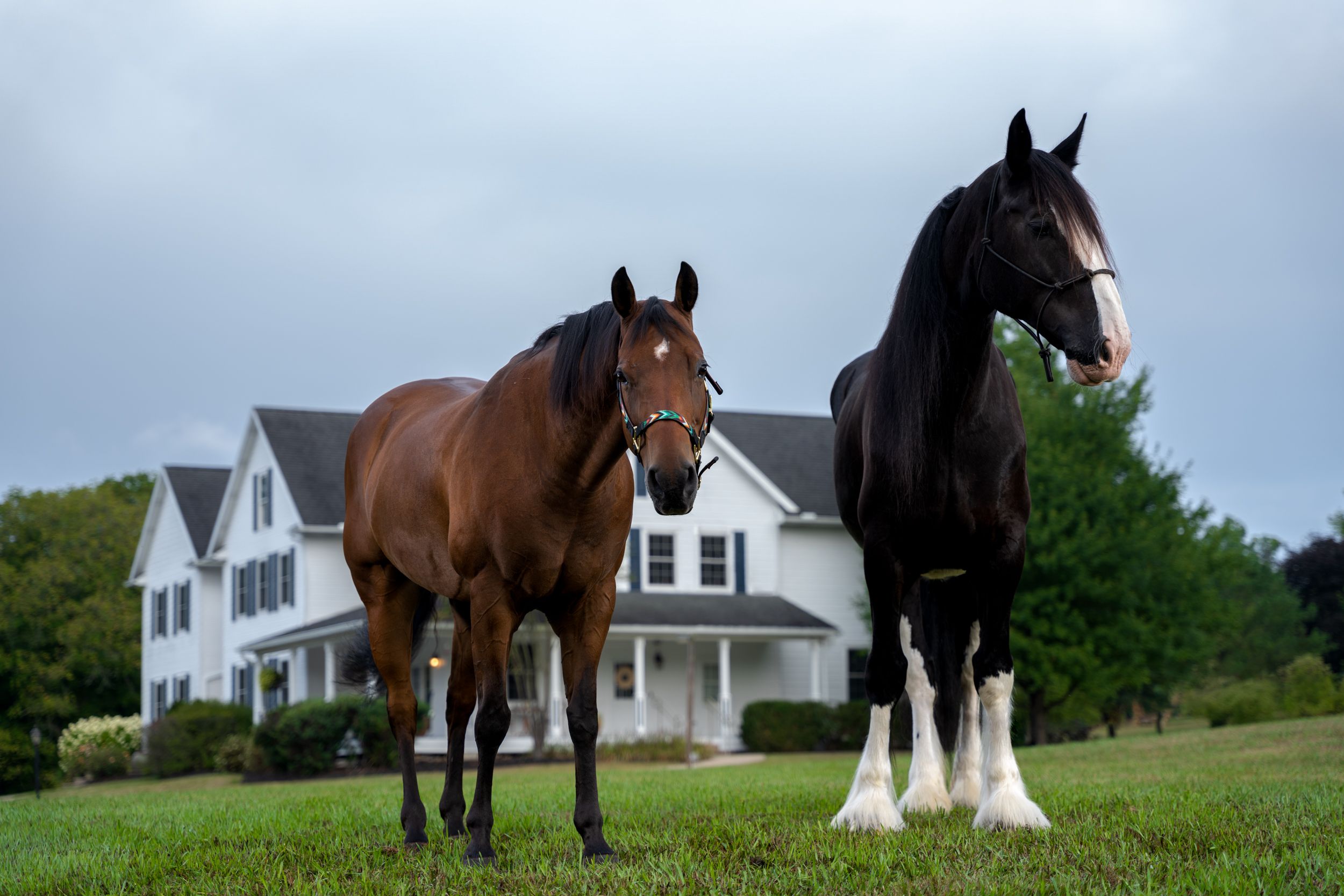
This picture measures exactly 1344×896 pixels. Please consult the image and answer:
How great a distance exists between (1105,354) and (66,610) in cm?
4834

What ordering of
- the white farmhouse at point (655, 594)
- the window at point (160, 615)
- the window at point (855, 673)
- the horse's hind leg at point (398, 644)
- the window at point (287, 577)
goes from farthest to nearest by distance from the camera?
the window at point (160, 615) → the window at point (855, 673) → the window at point (287, 577) → the white farmhouse at point (655, 594) → the horse's hind leg at point (398, 644)

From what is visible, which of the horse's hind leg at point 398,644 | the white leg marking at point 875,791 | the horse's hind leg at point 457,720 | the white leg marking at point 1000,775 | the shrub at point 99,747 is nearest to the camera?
the white leg marking at point 1000,775

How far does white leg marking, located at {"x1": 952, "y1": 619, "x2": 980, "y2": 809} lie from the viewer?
6.91 meters

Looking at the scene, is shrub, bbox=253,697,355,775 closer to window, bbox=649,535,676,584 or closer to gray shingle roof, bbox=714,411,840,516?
window, bbox=649,535,676,584

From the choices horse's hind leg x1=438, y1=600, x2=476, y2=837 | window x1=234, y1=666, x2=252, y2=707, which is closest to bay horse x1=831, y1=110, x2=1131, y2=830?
horse's hind leg x1=438, y1=600, x2=476, y2=837

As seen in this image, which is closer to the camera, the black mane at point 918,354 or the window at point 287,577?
the black mane at point 918,354

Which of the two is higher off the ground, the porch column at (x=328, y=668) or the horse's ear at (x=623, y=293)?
the horse's ear at (x=623, y=293)

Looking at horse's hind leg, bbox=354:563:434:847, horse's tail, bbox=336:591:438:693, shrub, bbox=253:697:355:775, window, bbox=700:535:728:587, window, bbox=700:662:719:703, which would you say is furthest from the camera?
window, bbox=700:535:728:587

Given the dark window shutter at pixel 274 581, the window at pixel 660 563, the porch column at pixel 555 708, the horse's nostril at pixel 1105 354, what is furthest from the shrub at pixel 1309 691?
the dark window shutter at pixel 274 581

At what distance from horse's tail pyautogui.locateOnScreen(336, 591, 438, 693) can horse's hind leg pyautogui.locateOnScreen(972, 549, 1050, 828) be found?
10.2 ft

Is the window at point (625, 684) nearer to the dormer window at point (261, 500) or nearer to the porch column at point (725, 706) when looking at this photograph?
the porch column at point (725, 706)

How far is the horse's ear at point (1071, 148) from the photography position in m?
5.87

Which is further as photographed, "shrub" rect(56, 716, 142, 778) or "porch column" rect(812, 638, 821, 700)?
"shrub" rect(56, 716, 142, 778)

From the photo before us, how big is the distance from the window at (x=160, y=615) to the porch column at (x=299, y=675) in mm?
11637
